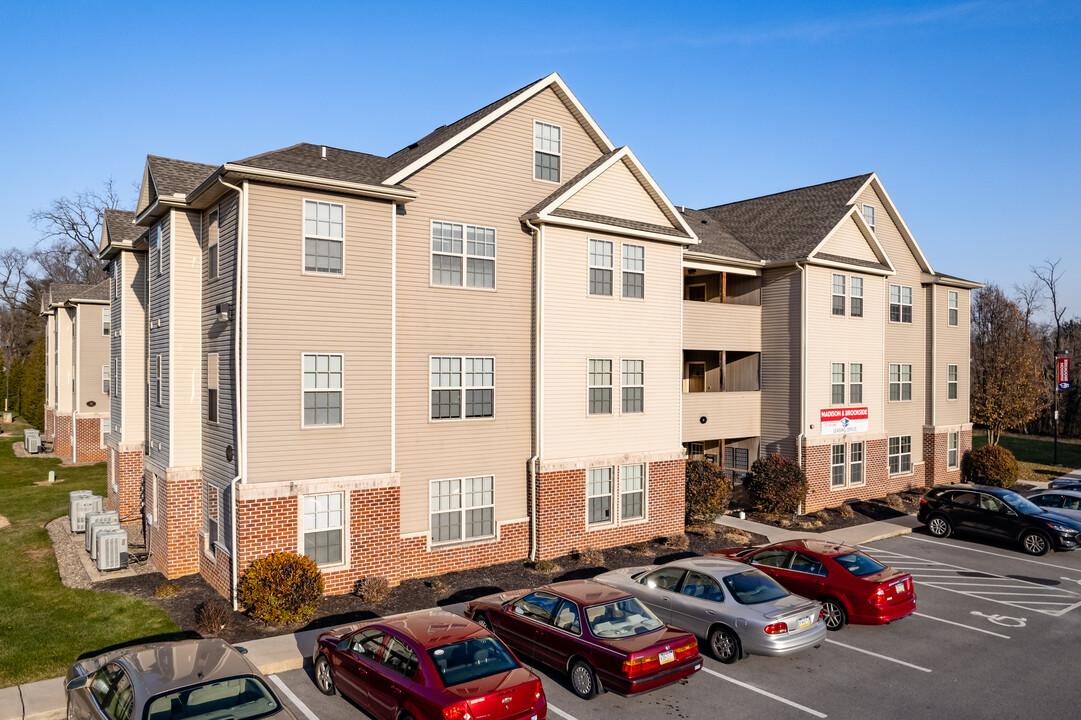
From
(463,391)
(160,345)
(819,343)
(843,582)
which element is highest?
(819,343)

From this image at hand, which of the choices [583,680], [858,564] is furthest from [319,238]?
[858,564]

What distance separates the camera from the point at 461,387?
18.1m

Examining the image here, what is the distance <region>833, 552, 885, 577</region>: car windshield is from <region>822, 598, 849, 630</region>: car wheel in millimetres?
727

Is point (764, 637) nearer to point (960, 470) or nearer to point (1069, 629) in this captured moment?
point (1069, 629)

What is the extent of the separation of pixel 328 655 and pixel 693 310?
1782 cm

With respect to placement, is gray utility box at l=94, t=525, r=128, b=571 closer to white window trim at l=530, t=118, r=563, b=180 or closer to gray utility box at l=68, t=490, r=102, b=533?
gray utility box at l=68, t=490, r=102, b=533

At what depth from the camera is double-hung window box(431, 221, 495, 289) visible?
1773 centimetres

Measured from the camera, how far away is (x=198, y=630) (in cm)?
1365

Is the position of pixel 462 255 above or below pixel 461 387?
above

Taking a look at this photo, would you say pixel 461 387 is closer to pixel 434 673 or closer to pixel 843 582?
pixel 843 582

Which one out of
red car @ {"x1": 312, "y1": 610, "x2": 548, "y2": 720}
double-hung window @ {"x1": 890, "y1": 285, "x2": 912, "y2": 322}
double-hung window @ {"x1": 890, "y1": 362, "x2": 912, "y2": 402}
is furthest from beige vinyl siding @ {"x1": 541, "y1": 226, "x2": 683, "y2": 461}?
double-hung window @ {"x1": 890, "y1": 362, "x2": 912, "y2": 402}

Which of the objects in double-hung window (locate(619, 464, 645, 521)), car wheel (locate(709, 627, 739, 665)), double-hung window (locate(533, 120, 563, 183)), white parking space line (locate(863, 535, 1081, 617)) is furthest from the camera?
double-hung window (locate(619, 464, 645, 521))

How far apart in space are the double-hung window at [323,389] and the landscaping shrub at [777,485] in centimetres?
1538

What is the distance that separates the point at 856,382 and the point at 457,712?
24040 millimetres
